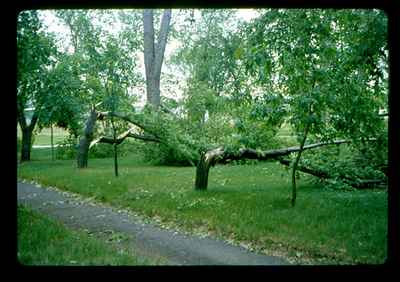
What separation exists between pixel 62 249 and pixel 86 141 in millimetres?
8683

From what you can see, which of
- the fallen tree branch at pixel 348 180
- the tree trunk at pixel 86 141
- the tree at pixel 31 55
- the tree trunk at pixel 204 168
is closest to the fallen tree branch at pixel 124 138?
the tree trunk at pixel 86 141

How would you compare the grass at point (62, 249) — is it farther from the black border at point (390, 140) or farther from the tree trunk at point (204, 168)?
the tree trunk at point (204, 168)

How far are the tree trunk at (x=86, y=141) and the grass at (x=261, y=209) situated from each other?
1770 millimetres

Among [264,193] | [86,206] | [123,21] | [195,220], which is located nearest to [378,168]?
[264,193]

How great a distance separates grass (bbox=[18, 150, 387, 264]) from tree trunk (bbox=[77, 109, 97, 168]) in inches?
69.7

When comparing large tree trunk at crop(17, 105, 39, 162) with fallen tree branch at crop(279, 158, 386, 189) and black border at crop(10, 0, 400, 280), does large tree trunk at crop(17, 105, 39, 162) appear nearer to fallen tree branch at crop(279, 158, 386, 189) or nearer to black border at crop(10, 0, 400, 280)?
fallen tree branch at crop(279, 158, 386, 189)

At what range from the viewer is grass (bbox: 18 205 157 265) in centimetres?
463

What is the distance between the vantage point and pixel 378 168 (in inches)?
340

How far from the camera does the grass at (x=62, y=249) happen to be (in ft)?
15.2

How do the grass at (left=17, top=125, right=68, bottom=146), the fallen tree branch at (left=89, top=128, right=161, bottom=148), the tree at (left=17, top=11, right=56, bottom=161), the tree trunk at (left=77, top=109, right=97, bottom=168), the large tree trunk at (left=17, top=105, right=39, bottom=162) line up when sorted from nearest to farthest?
the tree at (left=17, top=11, right=56, bottom=161)
the tree trunk at (left=77, top=109, right=97, bottom=168)
the fallen tree branch at (left=89, top=128, right=161, bottom=148)
the large tree trunk at (left=17, top=105, right=39, bottom=162)
the grass at (left=17, top=125, right=68, bottom=146)

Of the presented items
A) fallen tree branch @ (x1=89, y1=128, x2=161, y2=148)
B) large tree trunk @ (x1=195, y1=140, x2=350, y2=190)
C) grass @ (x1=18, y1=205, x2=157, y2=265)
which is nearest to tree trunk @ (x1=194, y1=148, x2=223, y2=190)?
large tree trunk @ (x1=195, y1=140, x2=350, y2=190)

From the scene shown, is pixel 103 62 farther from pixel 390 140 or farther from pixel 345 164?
pixel 390 140

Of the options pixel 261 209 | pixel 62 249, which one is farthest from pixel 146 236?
pixel 261 209

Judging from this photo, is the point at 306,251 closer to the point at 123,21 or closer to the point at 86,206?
the point at 86,206
